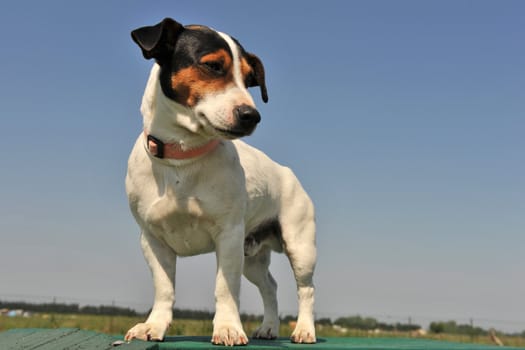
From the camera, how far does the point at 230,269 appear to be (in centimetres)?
418

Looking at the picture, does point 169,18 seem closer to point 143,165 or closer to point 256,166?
point 143,165

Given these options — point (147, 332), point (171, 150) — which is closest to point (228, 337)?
point (147, 332)

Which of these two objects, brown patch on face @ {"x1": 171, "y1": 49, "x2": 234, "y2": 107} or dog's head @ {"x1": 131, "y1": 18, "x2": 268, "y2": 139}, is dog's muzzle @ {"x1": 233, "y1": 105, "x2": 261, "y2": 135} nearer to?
dog's head @ {"x1": 131, "y1": 18, "x2": 268, "y2": 139}

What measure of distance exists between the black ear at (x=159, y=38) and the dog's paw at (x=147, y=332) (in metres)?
1.72

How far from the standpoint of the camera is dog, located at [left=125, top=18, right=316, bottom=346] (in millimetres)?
3791

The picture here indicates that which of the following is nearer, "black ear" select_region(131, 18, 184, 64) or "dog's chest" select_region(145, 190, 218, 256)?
"black ear" select_region(131, 18, 184, 64)

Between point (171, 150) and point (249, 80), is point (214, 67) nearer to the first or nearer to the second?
point (249, 80)

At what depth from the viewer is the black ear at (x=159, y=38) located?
3939 millimetres

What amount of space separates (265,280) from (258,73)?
2.04 metres

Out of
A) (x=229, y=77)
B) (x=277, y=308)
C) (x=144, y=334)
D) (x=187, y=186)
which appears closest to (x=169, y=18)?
(x=229, y=77)

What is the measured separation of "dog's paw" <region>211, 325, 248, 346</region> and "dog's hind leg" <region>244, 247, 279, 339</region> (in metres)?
1.41

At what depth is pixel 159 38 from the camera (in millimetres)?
3934

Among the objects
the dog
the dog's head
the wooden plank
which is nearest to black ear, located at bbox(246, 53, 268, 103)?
the dog

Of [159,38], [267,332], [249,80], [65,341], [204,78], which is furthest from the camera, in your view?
[267,332]
